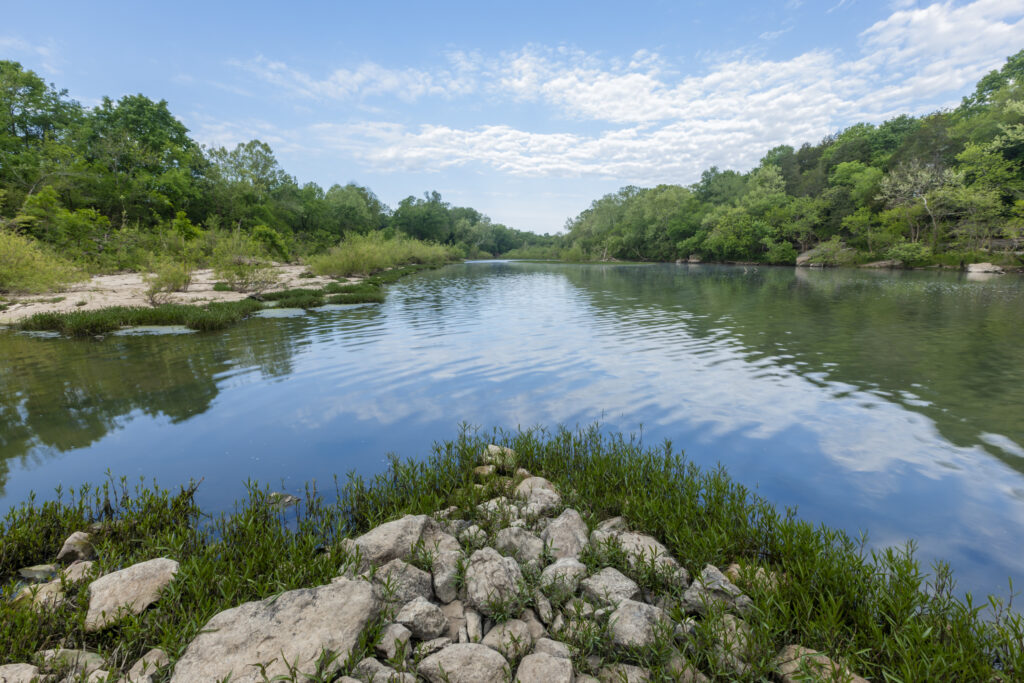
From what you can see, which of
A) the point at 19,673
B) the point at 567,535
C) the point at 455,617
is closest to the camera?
the point at 19,673

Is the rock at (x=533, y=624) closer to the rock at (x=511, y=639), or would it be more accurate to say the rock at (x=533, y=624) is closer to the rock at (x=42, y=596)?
the rock at (x=511, y=639)

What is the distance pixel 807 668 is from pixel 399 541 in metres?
3.38

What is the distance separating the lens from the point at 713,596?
364 centimetres

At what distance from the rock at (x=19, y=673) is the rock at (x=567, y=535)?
3716 mm

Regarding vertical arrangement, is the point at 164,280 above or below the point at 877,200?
below

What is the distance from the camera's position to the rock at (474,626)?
11.0ft

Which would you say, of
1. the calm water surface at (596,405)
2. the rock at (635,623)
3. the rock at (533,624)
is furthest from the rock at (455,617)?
the calm water surface at (596,405)

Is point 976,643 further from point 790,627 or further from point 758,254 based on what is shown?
point 758,254

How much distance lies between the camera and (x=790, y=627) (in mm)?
3287

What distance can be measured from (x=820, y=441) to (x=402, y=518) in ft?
23.4

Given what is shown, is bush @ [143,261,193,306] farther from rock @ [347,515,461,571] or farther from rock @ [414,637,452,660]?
rock @ [414,637,452,660]

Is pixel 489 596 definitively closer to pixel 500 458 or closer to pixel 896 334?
pixel 500 458

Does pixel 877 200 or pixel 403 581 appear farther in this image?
pixel 877 200

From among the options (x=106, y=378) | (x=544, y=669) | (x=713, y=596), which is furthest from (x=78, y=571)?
(x=106, y=378)
